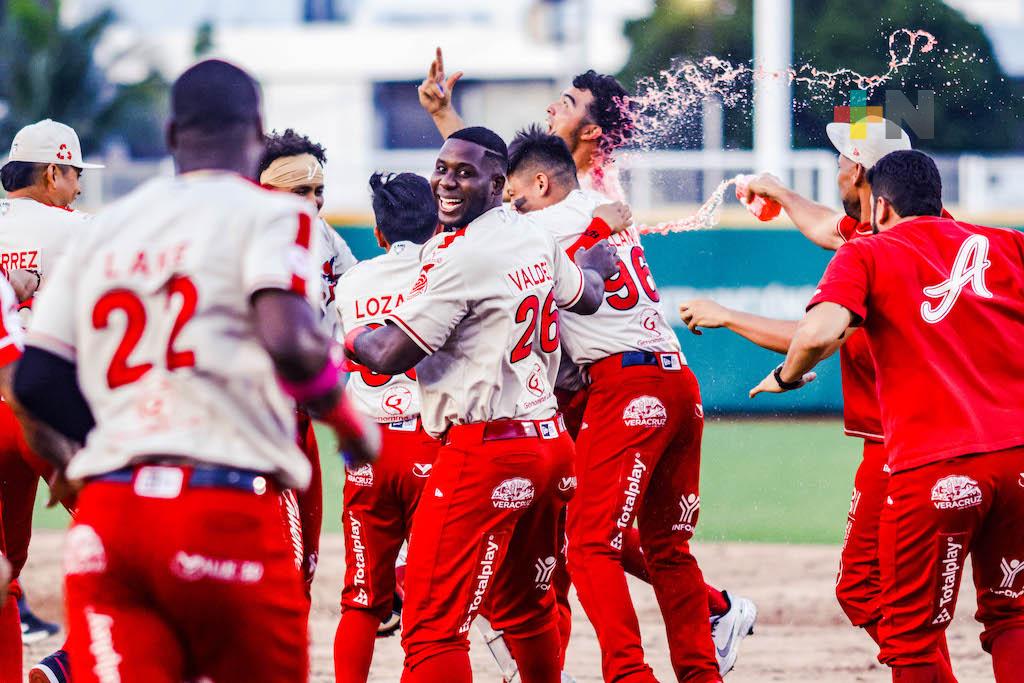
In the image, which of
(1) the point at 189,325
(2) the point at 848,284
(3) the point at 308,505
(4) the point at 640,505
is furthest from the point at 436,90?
(1) the point at 189,325

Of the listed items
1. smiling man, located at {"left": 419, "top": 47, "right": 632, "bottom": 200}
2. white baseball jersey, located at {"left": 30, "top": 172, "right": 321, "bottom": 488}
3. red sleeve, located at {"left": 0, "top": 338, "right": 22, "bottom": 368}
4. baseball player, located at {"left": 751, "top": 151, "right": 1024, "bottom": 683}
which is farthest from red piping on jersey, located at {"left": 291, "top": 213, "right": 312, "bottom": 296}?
smiling man, located at {"left": 419, "top": 47, "right": 632, "bottom": 200}

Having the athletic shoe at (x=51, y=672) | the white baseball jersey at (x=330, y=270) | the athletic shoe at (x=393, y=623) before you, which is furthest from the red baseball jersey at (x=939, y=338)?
the athletic shoe at (x=51, y=672)

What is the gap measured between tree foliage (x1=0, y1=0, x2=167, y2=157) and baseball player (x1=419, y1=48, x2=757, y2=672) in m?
22.0

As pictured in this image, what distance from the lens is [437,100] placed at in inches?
281

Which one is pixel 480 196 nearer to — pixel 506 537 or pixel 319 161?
pixel 506 537

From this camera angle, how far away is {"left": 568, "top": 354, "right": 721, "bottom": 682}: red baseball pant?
6414 mm

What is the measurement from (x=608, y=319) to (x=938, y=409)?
1.89 m

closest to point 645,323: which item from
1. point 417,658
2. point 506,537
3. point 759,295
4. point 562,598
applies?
point 562,598

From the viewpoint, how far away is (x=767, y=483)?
13539 mm

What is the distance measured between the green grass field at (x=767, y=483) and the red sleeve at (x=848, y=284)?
240 inches

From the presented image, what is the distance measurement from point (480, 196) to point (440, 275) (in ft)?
1.59

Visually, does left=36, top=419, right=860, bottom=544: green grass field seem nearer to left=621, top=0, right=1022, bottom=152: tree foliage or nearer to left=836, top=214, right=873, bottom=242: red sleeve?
left=621, top=0, right=1022, bottom=152: tree foliage

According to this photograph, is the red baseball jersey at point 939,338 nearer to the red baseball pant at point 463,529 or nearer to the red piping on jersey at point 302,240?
the red baseball pant at point 463,529

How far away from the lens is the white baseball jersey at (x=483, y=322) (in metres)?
5.19
